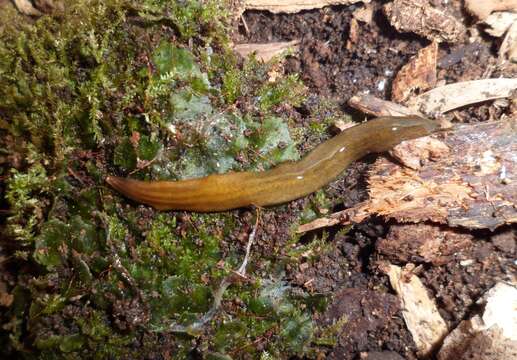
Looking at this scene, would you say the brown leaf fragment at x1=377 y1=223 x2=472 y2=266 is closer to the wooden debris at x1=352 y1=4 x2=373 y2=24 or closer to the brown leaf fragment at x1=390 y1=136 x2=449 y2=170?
the brown leaf fragment at x1=390 y1=136 x2=449 y2=170

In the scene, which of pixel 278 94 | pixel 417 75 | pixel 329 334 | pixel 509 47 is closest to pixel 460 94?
pixel 417 75

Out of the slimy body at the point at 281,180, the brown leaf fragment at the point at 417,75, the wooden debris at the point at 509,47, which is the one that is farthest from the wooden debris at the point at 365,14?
the wooden debris at the point at 509,47

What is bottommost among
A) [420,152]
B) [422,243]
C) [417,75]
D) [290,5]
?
[422,243]

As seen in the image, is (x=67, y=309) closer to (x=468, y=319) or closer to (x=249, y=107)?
(x=249, y=107)

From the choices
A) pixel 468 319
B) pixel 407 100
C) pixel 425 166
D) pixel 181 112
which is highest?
pixel 181 112

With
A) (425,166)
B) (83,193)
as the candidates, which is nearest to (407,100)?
(425,166)

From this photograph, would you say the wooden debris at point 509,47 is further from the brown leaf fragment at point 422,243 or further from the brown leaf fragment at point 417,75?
the brown leaf fragment at point 422,243

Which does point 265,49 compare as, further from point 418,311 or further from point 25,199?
point 418,311
